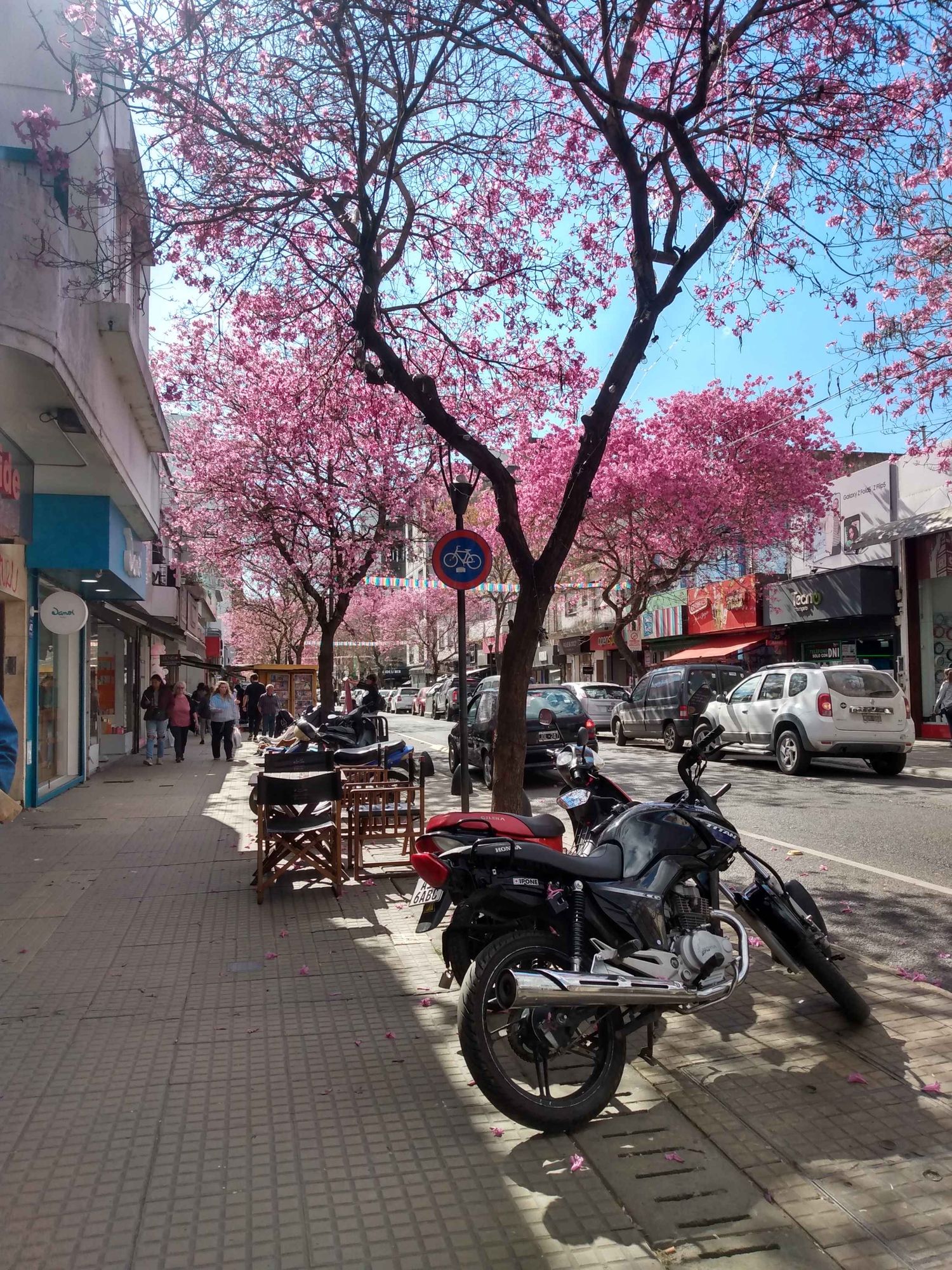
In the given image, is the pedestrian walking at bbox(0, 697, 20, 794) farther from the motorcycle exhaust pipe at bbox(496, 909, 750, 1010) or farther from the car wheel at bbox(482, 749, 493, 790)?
the car wheel at bbox(482, 749, 493, 790)

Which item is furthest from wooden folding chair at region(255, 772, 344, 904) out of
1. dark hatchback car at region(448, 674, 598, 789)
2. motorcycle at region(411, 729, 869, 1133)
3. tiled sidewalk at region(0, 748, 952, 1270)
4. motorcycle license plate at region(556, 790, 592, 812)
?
dark hatchback car at region(448, 674, 598, 789)

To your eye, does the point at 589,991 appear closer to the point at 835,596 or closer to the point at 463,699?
the point at 463,699

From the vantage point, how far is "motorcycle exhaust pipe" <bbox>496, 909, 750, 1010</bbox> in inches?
128

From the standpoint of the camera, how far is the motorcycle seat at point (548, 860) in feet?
11.6

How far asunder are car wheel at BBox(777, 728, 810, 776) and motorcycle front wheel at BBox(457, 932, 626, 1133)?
11.4m

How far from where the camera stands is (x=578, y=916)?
360 centimetres

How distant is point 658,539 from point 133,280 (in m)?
18.1

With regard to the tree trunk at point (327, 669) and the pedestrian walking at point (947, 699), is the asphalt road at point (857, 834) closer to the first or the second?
the pedestrian walking at point (947, 699)

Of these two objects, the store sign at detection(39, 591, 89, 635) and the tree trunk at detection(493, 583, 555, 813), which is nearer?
the tree trunk at detection(493, 583, 555, 813)

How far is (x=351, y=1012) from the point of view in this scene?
15.4ft

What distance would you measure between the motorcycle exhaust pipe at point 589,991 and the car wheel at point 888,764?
1139 cm

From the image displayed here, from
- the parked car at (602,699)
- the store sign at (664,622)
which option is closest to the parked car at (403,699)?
the store sign at (664,622)

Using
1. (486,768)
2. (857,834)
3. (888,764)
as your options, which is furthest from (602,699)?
(857,834)

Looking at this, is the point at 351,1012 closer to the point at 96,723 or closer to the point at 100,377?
the point at 100,377
